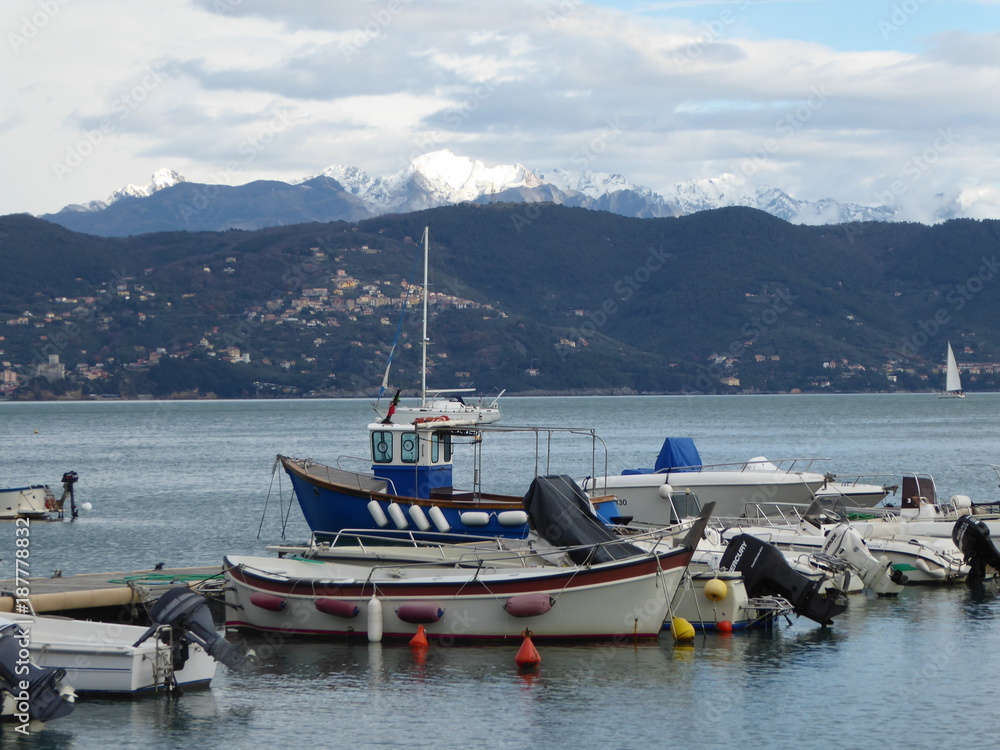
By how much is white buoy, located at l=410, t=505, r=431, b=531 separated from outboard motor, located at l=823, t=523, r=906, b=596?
8.45 meters

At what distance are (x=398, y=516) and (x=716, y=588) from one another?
8.23 metres

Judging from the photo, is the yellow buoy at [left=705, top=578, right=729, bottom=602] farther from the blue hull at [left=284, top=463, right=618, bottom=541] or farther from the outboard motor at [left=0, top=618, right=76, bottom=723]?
the outboard motor at [left=0, top=618, right=76, bottom=723]

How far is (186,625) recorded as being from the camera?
59.2 feet

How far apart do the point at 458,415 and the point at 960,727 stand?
628 inches

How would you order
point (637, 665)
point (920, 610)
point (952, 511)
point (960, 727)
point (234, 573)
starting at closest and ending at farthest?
point (960, 727)
point (637, 665)
point (234, 573)
point (920, 610)
point (952, 511)

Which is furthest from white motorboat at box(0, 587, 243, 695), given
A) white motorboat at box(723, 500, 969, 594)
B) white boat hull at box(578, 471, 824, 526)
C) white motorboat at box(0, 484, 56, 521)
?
white motorboat at box(0, 484, 56, 521)

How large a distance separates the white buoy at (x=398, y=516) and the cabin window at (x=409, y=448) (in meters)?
2.31

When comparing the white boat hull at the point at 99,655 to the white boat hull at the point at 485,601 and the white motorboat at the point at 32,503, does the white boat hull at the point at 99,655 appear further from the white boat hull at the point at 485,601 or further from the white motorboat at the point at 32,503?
the white motorboat at the point at 32,503

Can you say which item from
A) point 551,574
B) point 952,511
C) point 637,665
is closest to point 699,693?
point 637,665

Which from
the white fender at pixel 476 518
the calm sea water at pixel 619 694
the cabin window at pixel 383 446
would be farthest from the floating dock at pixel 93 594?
the cabin window at pixel 383 446

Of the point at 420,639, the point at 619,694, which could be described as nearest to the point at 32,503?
the point at 420,639

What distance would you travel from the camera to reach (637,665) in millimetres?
20453

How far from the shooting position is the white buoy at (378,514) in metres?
28.5

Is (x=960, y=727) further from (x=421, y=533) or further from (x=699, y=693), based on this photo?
(x=421, y=533)
